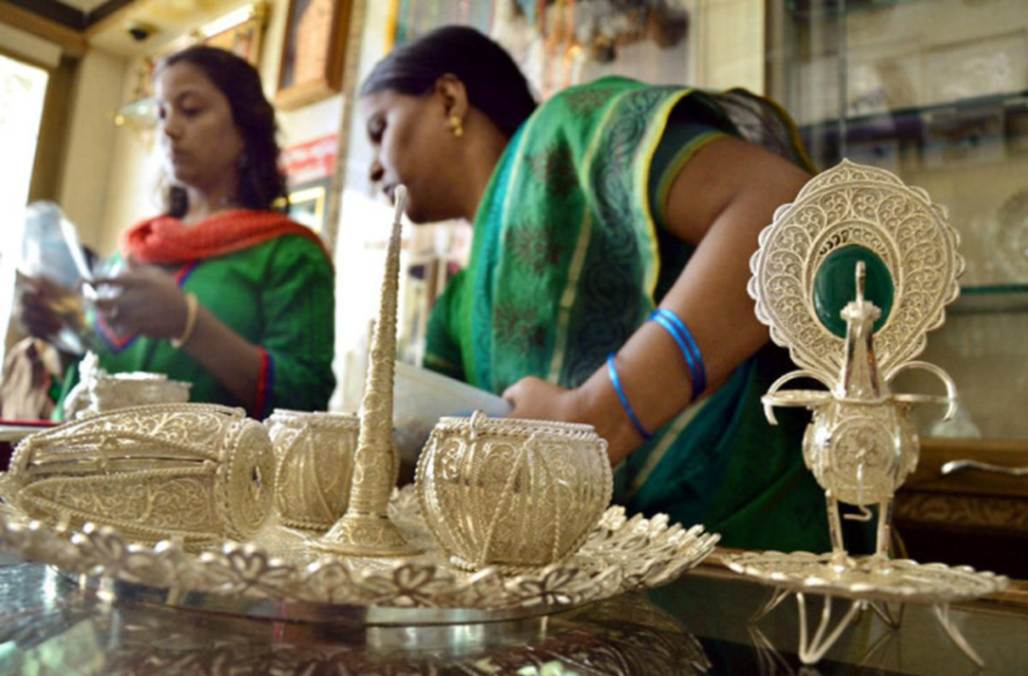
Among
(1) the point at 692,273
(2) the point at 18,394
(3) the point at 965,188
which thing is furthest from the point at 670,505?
(2) the point at 18,394

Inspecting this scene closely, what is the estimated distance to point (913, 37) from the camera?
0.64 metres

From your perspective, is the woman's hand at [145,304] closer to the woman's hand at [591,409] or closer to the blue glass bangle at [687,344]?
the woman's hand at [591,409]

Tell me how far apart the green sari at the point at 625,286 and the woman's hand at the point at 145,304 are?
415mm

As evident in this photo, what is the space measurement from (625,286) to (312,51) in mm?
645

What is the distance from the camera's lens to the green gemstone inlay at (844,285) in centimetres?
34

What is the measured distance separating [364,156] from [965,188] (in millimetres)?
631

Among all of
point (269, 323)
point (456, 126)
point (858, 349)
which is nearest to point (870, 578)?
point (858, 349)

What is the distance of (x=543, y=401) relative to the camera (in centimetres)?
63

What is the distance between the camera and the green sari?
60 cm

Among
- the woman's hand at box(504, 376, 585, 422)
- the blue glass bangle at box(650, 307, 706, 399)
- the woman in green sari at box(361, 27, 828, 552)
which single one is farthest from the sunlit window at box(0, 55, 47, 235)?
the blue glass bangle at box(650, 307, 706, 399)

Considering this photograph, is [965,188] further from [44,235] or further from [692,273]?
[44,235]

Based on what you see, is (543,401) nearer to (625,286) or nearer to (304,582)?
(625,286)

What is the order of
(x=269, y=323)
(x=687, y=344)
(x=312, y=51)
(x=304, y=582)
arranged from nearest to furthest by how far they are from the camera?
(x=304, y=582), (x=687, y=344), (x=269, y=323), (x=312, y=51)

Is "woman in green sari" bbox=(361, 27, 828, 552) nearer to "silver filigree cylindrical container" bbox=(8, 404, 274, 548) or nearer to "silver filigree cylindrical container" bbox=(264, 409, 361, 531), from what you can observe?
"silver filigree cylindrical container" bbox=(264, 409, 361, 531)
